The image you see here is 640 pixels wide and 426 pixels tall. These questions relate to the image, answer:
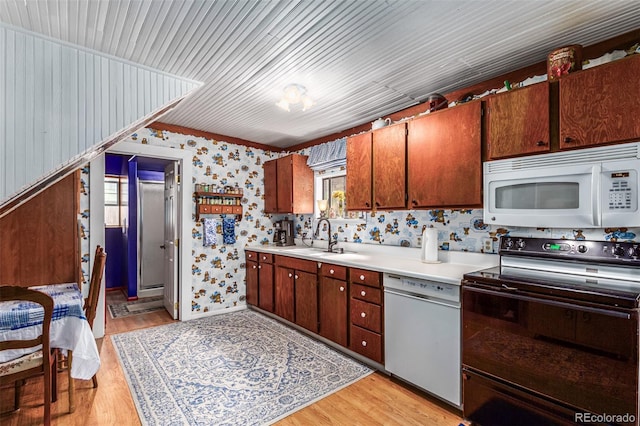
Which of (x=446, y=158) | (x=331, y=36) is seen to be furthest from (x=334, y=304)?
(x=331, y=36)

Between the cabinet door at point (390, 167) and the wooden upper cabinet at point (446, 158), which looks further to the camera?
the cabinet door at point (390, 167)

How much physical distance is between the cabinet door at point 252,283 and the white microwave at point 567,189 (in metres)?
2.95

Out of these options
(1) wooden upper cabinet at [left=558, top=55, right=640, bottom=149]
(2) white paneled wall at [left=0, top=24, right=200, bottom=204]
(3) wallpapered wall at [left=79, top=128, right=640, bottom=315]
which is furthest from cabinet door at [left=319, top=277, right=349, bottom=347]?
(2) white paneled wall at [left=0, top=24, right=200, bottom=204]

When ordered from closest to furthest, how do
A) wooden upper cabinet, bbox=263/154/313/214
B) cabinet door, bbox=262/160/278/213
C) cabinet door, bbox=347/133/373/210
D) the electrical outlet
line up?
1. the electrical outlet
2. cabinet door, bbox=347/133/373/210
3. wooden upper cabinet, bbox=263/154/313/214
4. cabinet door, bbox=262/160/278/213

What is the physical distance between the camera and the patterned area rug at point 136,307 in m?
4.21

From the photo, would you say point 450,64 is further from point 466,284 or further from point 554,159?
point 466,284

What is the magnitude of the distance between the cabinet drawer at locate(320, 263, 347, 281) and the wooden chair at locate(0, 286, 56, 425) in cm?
204

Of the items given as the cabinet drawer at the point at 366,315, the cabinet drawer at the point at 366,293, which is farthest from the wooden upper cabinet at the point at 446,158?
the cabinet drawer at the point at 366,315

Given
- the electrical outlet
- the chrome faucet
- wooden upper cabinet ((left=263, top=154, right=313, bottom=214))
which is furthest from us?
wooden upper cabinet ((left=263, top=154, right=313, bottom=214))

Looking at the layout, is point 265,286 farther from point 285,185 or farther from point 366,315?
point 366,315

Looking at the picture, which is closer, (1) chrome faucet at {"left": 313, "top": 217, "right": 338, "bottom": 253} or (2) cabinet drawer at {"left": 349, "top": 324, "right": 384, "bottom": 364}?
(2) cabinet drawer at {"left": 349, "top": 324, "right": 384, "bottom": 364}

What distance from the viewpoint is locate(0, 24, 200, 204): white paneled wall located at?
2.64 ft

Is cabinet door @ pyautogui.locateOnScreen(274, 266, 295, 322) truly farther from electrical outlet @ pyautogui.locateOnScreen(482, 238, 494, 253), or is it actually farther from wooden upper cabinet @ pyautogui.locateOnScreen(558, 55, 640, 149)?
wooden upper cabinet @ pyautogui.locateOnScreen(558, 55, 640, 149)

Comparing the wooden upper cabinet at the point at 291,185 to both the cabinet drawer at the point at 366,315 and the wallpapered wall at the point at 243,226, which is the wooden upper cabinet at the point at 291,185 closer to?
the wallpapered wall at the point at 243,226
